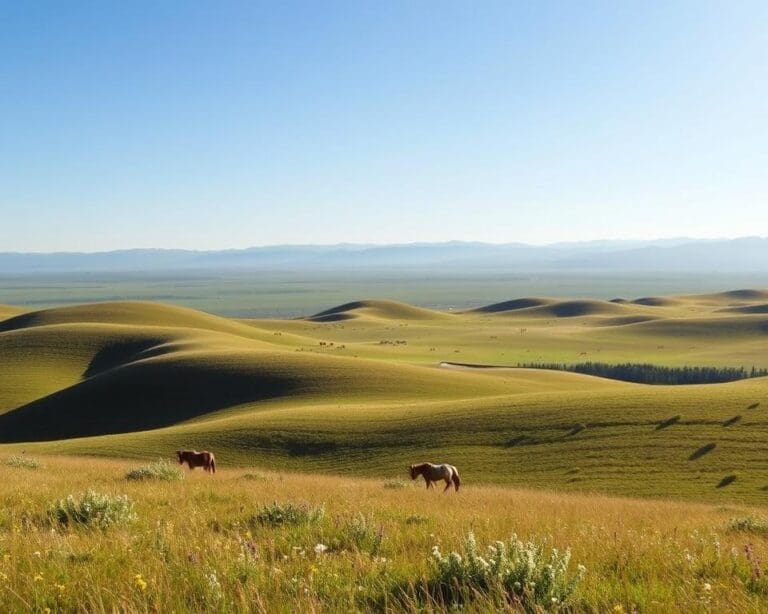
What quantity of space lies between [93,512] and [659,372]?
353 ft

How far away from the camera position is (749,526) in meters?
9.80

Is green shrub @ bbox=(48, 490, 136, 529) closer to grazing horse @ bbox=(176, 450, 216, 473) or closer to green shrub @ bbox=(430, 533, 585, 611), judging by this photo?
green shrub @ bbox=(430, 533, 585, 611)

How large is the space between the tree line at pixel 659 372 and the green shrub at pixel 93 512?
97459mm

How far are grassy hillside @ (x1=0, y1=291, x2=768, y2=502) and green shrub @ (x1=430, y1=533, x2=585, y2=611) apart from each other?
23184 mm

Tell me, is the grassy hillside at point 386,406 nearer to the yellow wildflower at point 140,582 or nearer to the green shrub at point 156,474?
the green shrub at point 156,474

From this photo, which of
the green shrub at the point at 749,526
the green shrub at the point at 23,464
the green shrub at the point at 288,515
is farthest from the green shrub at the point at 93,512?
the green shrub at the point at 23,464

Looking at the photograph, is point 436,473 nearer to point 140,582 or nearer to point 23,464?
point 23,464

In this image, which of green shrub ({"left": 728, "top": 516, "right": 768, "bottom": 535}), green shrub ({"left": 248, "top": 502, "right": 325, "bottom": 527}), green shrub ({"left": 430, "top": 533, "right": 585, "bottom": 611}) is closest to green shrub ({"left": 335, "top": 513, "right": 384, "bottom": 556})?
green shrub ({"left": 248, "top": 502, "right": 325, "bottom": 527})

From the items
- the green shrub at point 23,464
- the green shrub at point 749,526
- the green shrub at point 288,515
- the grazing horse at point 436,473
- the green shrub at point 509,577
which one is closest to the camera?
the green shrub at point 509,577

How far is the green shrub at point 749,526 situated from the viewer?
9.62 m

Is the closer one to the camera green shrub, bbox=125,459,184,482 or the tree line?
green shrub, bbox=125,459,184,482

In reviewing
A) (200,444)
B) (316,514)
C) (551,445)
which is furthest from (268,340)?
(316,514)

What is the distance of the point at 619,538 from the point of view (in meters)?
7.14

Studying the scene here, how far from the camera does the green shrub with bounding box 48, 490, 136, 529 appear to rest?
25.2 ft
